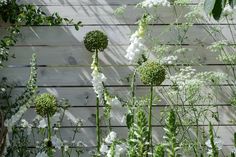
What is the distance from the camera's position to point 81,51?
2.94 metres

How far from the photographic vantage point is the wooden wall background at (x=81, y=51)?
9.62 feet

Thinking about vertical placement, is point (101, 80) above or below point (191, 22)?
below

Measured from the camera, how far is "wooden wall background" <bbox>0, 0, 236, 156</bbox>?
115 inches

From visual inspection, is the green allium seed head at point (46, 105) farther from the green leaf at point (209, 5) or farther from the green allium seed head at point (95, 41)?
the green leaf at point (209, 5)

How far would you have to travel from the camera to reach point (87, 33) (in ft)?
8.95

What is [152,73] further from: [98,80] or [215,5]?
[215,5]

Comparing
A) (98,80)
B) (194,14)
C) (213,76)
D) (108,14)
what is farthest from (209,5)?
(108,14)

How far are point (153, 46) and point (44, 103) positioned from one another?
89 cm

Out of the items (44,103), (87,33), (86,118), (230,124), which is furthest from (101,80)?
(230,124)

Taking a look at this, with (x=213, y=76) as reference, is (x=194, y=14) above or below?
above

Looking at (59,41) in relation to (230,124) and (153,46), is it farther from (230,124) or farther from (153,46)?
(230,124)

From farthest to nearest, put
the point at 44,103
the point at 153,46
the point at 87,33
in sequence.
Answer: the point at 153,46 < the point at 87,33 < the point at 44,103

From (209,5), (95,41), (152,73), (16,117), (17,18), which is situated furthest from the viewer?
(17,18)

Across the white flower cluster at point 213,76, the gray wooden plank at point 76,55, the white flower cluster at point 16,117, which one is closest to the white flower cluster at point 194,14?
the gray wooden plank at point 76,55
